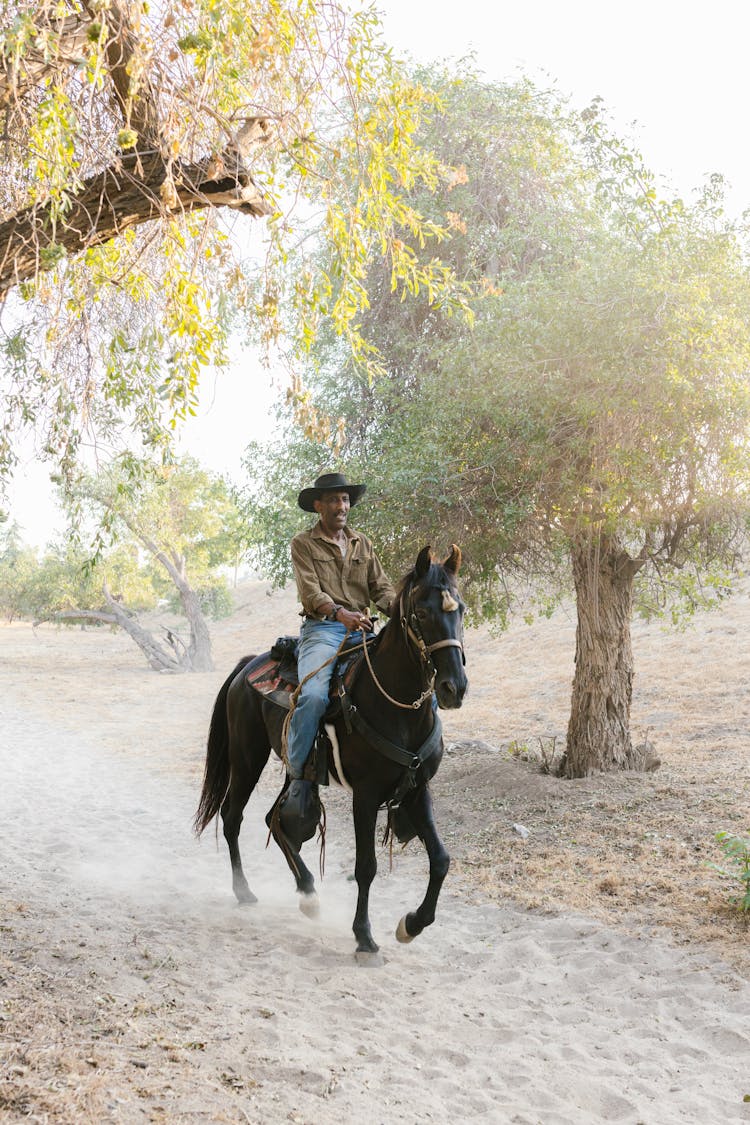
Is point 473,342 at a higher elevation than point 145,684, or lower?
higher

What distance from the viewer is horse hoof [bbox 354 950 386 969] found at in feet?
15.4

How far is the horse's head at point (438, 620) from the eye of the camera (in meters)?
4.20

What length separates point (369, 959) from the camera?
472 centimetres

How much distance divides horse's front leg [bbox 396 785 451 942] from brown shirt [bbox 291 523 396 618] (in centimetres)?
123

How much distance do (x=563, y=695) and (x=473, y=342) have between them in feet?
28.8

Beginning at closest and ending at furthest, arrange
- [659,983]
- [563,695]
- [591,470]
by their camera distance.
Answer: [659,983] < [591,470] < [563,695]

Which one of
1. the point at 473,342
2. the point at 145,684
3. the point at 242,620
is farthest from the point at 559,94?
the point at 242,620

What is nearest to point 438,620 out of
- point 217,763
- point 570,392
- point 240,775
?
point 240,775

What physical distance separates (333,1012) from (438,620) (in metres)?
2.02

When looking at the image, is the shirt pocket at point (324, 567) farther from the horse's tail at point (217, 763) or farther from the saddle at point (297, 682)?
the horse's tail at point (217, 763)

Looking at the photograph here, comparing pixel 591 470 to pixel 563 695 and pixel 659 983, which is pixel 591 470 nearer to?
pixel 659 983

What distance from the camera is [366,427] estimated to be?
392 inches


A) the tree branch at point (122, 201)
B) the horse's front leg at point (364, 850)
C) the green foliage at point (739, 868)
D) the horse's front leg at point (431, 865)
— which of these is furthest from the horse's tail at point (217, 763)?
the green foliage at point (739, 868)

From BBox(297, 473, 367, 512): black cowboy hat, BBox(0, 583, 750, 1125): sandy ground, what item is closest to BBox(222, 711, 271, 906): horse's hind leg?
BBox(0, 583, 750, 1125): sandy ground
